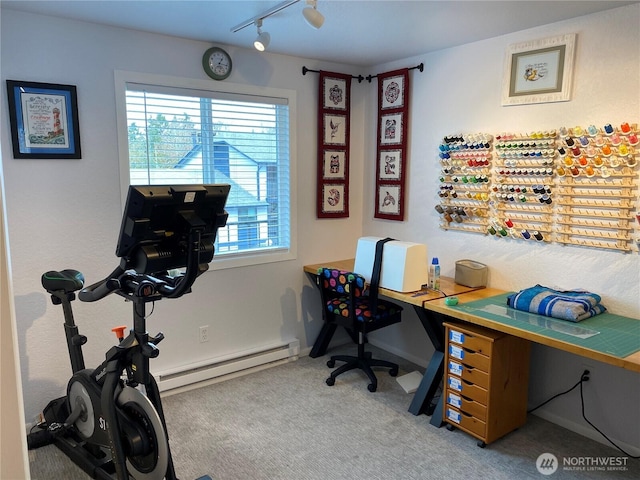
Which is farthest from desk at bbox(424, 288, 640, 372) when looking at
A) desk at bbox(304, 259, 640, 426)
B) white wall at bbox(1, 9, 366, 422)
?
white wall at bbox(1, 9, 366, 422)

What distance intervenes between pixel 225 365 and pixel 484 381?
1788 mm

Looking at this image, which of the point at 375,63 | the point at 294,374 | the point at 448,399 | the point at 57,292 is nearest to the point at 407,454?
the point at 448,399

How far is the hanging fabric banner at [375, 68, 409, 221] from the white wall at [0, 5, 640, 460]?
8 cm

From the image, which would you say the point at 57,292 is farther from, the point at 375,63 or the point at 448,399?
the point at 375,63

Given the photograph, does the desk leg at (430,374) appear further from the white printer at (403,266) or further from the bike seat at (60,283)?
the bike seat at (60,283)

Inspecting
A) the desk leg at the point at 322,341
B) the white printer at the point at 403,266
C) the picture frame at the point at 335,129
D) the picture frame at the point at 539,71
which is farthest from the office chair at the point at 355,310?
the picture frame at the point at 539,71

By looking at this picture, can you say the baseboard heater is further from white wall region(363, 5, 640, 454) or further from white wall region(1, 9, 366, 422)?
white wall region(363, 5, 640, 454)

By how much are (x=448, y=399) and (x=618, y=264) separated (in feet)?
3.91

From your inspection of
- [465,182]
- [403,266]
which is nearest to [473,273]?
[403,266]

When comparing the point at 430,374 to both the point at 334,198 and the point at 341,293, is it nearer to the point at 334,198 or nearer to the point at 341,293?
the point at 341,293

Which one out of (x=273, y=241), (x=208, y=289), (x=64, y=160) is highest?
(x=64, y=160)

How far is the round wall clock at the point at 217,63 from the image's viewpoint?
10.1 ft

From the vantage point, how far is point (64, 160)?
106 inches

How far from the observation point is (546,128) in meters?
2.74
